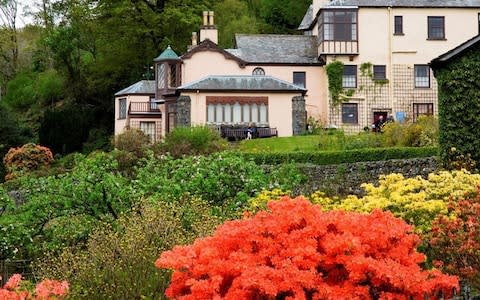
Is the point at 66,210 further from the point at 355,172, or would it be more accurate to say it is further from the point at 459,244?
the point at 355,172

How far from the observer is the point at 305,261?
8469mm

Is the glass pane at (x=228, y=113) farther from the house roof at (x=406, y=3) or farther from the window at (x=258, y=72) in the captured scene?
the house roof at (x=406, y=3)

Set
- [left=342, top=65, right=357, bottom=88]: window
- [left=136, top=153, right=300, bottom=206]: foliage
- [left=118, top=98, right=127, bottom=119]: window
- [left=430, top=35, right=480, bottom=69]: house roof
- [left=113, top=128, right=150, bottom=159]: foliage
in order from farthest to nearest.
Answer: [left=118, top=98, right=127, bottom=119]: window
[left=342, top=65, right=357, bottom=88]: window
[left=113, top=128, right=150, bottom=159]: foliage
[left=430, top=35, right=480, bottom=69]: house roof
[left=136, top=153, right=300, bottom=206]: foliage

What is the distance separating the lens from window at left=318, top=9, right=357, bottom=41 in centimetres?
4238

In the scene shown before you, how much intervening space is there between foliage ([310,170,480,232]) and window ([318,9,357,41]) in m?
27.4

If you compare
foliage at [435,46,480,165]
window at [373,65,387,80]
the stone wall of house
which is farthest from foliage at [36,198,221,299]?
window at [373,65,387,80]

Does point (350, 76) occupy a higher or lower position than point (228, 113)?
higher

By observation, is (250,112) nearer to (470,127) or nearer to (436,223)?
(470,127)

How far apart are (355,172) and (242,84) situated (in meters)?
13.1

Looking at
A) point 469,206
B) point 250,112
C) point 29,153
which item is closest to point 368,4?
point 250,112

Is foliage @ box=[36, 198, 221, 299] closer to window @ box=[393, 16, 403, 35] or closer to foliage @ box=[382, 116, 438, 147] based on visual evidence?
foliage @ box=[382, 116, 438, 147]

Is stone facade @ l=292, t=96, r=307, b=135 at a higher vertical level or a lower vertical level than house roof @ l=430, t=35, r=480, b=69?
lower

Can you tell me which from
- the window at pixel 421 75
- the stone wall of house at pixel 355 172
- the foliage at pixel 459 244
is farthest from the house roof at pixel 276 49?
the foliage at pixel 459 244

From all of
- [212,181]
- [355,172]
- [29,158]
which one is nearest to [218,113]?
[29,158]
